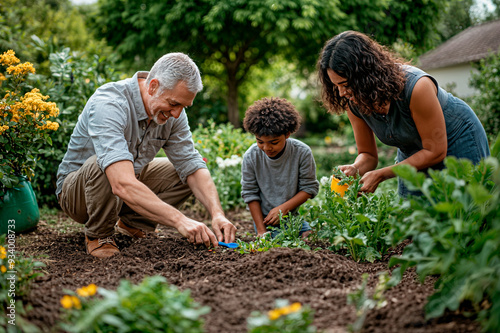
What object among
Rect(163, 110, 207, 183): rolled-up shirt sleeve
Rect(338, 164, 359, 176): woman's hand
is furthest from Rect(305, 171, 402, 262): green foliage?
Rect(163, 110, 207, 183): rolled-up shirt sleeve

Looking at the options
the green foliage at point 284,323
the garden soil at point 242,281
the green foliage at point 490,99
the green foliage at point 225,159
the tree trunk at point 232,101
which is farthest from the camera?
the tree trunk at point 232,101

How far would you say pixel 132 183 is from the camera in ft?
8.02

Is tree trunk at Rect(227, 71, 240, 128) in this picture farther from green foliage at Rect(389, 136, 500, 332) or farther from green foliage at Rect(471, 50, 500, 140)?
green foliage at Rect(389, 136, 500, 332)

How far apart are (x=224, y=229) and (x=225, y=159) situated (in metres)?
2.02

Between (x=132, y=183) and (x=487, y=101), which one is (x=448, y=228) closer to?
(x=132, y=183)

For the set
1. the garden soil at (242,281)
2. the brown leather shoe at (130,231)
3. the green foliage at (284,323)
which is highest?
the green foliage at (284,323)

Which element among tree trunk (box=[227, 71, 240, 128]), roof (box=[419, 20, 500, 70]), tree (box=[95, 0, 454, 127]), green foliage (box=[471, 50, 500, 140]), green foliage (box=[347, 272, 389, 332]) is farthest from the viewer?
tree trunk (box=[227, 71, 240, 128])

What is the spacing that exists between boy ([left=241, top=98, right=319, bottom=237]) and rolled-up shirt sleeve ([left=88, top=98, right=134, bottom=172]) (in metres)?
0.91

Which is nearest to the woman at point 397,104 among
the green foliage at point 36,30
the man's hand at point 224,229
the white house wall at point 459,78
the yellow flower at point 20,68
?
the man's hand at point 224,229

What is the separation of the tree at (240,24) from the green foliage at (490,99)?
72.9 inches

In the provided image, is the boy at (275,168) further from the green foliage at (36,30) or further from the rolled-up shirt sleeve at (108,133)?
the green foliage at (36,30)

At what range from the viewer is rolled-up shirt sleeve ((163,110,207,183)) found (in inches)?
124

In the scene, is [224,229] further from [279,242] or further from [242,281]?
[242,281]

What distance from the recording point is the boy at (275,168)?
3025 millimetres
